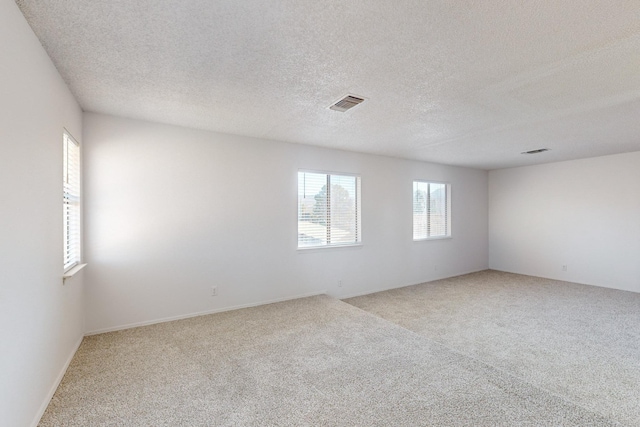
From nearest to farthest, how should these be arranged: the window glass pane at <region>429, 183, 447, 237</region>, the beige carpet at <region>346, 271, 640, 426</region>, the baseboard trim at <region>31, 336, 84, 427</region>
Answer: the baseboard trim at <region>31, 336, 84, 427</region>, the beige carpet at <region>346, 271, 640, 426</region>, the window glass pane at <region>429, 183, 447, 237</region>

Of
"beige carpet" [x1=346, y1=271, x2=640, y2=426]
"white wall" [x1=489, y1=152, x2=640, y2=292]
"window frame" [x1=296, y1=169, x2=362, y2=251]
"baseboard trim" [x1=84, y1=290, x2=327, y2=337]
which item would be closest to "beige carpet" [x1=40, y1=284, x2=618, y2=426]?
"baseboard trim" [x1=84, y1=290, x2=327, y2=337]

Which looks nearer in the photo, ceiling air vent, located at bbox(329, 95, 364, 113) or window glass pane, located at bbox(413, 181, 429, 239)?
ceiling air vent, located at bbox(329, 95, 364, 113)

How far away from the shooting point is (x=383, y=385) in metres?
2.27

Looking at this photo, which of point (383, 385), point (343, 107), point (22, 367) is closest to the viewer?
point (22, 367)

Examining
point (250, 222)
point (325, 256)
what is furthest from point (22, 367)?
point (325, 256)

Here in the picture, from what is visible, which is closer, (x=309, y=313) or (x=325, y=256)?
(x=309, y=313)

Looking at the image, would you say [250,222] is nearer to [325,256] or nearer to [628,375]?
[325,256]

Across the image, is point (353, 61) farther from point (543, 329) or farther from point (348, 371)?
point (543, 329)

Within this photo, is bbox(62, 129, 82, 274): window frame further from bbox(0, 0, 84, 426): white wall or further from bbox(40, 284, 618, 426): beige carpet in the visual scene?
bbox(40, 284, 618, 426): beige carpet

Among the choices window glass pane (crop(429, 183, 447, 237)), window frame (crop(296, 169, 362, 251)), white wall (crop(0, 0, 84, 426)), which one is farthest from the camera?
window glass pane (crop(429, 183, 447, 237))

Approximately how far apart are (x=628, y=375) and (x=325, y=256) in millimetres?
3505

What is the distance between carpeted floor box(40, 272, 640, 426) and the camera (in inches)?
76.4

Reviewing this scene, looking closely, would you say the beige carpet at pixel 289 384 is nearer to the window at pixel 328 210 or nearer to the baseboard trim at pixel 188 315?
the baseboard trim at pixel 188 315

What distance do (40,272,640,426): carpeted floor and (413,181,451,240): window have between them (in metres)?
2.21
